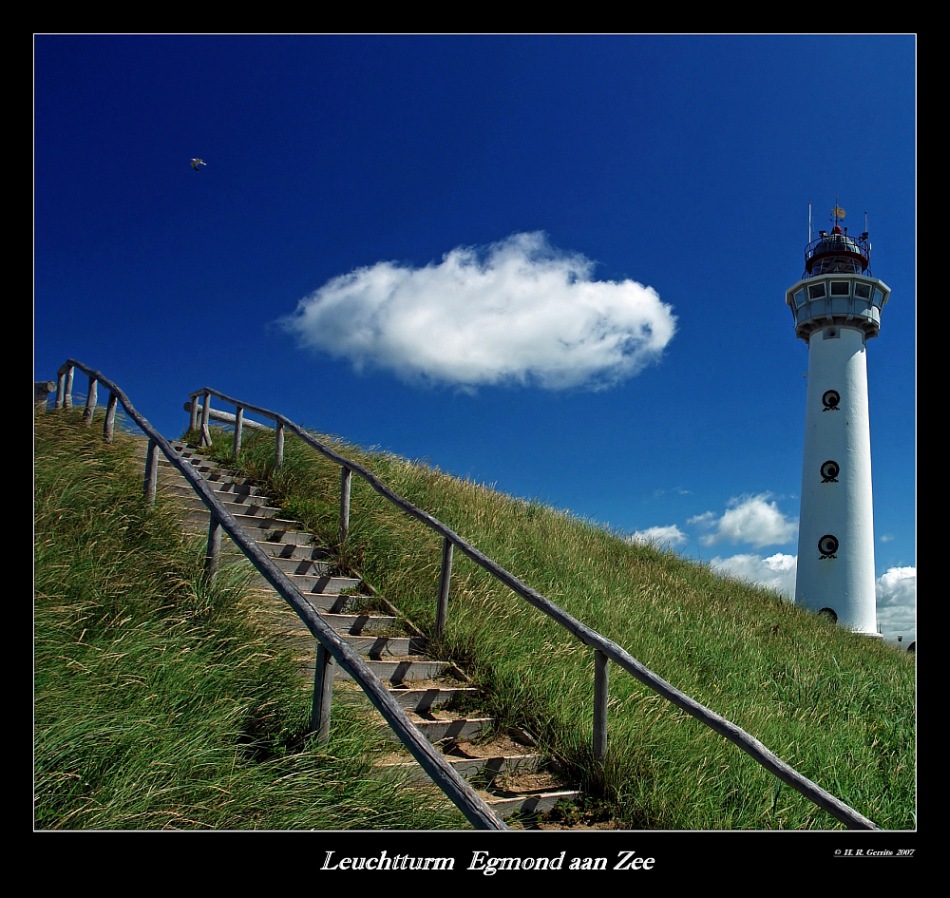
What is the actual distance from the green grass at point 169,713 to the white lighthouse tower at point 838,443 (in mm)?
18103

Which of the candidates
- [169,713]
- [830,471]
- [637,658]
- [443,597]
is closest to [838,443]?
[830,471]

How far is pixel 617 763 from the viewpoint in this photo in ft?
16.4

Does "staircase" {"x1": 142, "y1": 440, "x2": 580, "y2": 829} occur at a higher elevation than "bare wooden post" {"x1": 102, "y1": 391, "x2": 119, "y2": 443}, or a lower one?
lower

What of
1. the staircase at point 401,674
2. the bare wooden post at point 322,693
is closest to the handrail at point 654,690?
the staircase at point 401,674

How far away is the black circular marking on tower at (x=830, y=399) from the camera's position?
70.4 feet

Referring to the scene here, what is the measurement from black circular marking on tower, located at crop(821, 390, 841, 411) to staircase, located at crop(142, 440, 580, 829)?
59.7 ft

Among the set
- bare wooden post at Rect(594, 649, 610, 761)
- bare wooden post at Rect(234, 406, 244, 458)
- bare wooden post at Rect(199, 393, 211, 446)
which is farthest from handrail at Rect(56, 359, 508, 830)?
bare wooden post at Rect(199, 393, 211, 446)

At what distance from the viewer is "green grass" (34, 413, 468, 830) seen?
10.9 ft

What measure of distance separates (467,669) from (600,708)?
1.74 m

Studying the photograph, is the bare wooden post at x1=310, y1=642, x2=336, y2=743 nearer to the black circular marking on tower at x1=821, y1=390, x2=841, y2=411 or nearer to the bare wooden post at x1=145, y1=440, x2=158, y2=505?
the bare wooden post at x1=145, y1=440, x2=158, y2=505

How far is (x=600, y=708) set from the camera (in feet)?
16.7

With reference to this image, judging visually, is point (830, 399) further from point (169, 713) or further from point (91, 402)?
point (169, 713)
